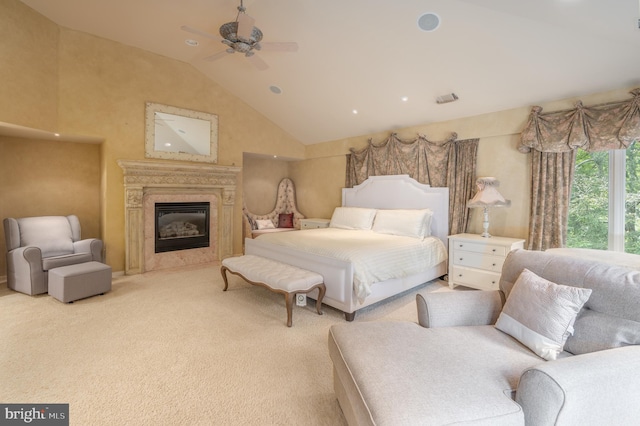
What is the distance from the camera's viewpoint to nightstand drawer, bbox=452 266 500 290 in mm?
3671

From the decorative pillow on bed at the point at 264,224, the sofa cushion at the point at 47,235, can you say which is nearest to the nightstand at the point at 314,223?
the decorative pillow on bed at the point at 264,224

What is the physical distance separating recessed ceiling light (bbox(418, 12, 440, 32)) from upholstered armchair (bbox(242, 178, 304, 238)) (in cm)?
442

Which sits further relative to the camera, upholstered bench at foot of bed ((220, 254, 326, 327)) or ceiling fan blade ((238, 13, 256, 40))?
upholstered bench at foot of bed ((220, 254, 326, 327))

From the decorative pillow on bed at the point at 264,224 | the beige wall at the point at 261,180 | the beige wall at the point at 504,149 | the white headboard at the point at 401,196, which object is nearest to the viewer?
the beige wall at the point at 504,149

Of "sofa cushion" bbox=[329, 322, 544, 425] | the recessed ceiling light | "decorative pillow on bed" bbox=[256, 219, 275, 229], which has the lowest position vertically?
"sofa cushion" bbox=[329, 322, 544, 425]

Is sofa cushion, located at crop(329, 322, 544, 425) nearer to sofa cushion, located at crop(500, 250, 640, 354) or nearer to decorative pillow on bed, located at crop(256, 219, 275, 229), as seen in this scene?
sofa cushion, located at crop(500, 250, 640, 354)

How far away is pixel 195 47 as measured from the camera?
4.46m

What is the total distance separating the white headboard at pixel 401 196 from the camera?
4543 millimetres

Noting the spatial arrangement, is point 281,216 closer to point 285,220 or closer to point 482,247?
point 285,220

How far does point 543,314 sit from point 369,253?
1745 millimetres

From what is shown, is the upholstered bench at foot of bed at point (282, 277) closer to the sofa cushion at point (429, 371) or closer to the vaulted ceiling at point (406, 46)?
the sofa cushion at point (429, 371)

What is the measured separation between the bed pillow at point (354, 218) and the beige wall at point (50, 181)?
407 cm

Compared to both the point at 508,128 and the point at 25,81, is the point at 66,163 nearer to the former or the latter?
the point at 25,81

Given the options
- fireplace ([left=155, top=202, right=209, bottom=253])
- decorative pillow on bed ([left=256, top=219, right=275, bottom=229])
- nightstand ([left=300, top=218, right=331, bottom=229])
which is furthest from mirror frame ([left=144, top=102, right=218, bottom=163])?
nightstand ([left=300, top=218, right=331, bottom=229])
